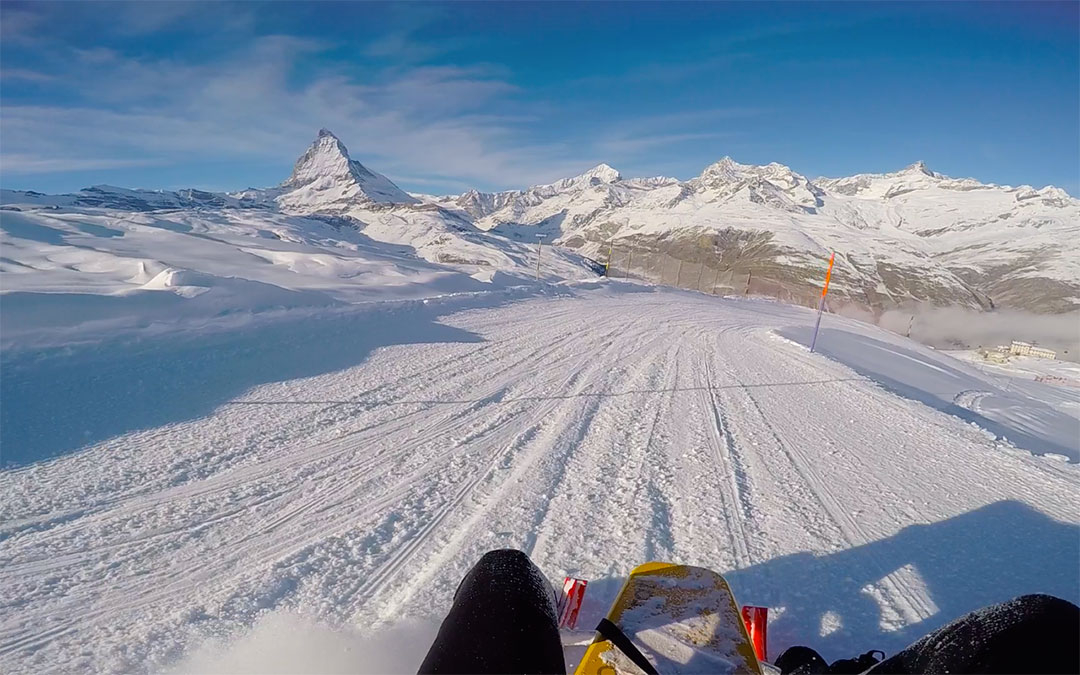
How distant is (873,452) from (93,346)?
10149 mm

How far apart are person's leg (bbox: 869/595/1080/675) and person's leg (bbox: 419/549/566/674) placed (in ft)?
4.06

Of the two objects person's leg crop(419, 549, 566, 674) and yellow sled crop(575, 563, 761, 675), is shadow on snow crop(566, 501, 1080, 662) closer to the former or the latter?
yellow sled crop(575, 563, 761, 675)

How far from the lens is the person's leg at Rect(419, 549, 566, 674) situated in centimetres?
167

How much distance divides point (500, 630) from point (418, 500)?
108 inches

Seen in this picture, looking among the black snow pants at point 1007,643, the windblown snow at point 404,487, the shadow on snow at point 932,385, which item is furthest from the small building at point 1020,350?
the black snow pants at point 1007,643

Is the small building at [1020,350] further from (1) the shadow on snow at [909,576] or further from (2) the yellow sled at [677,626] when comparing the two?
(2) the yellow sled at [677,626]

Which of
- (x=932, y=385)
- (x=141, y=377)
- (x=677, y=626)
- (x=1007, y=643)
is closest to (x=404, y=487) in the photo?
(x=677, y=626)

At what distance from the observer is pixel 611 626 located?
7.88 ft

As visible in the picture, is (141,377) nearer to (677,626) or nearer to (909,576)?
(677,626)

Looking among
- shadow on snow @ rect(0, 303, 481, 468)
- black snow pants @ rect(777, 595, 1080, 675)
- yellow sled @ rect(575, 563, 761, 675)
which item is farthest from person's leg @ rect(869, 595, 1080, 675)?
shadow on snow @ rect(0, 303, 481, 468)

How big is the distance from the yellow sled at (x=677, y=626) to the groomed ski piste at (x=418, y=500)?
283 mm

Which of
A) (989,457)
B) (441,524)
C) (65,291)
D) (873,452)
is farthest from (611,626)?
(65,291)

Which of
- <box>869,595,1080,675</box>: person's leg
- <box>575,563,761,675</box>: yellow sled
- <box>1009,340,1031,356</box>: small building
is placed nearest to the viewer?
<box>869,595,1080,675</box>: person's leg

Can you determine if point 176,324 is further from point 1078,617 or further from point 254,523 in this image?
point 1078,617
